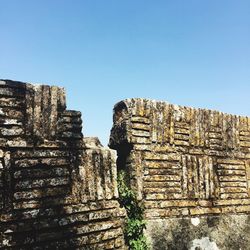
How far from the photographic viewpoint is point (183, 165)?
493cm

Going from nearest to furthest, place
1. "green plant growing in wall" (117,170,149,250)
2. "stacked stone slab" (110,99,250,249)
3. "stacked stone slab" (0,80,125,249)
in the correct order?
1. "stacked stone slab" (0,80,125,249)
2. "green plant growing in wall" (117,170,149,250)
3. "stacked stone slab" (110,99,250,249)

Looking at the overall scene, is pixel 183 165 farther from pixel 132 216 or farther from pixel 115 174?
pixel 115 174

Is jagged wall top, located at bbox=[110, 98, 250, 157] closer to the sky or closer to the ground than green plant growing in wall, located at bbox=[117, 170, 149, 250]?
closer to the sky

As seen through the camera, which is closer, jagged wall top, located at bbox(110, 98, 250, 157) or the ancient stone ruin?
the ancient stone ruin

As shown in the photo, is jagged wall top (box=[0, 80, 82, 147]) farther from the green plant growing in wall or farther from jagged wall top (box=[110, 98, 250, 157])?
the green plant growing in wall

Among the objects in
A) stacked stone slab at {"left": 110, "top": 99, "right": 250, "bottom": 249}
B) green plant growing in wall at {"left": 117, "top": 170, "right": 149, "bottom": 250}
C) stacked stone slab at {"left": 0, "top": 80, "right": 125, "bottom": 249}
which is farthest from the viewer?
stacked stone slab at {"left": 110, "top": 99, "right": 250, "bottom": 249}

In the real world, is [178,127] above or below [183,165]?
above

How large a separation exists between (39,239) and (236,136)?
3351 millimetres

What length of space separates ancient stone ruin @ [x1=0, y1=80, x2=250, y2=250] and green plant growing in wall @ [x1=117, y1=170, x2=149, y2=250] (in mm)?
73

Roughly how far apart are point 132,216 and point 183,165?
0.98 m

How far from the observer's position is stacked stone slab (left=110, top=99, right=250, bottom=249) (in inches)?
179

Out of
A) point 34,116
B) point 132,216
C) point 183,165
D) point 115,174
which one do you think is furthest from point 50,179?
point 183,165

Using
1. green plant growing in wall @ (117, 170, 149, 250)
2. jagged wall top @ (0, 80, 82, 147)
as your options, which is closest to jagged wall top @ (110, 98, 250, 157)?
green plant growing in wall @ (117, 170, 149, 250)

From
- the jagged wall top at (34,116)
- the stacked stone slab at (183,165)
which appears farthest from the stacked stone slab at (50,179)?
the stacked stone slab at (183,165)
